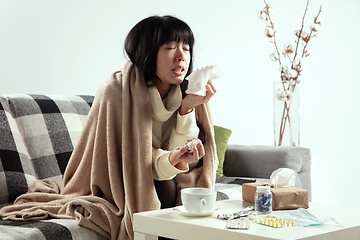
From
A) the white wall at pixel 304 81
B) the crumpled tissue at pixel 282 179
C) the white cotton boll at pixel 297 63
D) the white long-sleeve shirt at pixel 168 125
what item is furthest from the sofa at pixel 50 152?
the white wall at pixel 304 81

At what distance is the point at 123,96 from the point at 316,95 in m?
2.11

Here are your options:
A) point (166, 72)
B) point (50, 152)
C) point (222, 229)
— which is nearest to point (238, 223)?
point (222, 229)

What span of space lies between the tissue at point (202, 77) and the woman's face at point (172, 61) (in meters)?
0.15

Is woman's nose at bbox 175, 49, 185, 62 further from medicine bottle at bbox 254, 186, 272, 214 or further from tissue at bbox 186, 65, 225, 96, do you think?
medicine bottle at bbox 254, 186, 272, 214

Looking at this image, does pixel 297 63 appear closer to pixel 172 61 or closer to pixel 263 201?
pixel 172 61

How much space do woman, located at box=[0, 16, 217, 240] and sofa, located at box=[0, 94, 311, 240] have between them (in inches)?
3.7

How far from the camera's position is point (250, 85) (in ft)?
9.81

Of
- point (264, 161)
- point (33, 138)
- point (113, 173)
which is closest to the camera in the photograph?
point (113, 173)

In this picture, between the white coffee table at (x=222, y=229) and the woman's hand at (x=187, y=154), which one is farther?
the woman's hand at (x=187, y=154)

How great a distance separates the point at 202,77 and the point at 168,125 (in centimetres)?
30

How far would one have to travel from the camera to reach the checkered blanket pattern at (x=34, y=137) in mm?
1422

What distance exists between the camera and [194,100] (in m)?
1.30

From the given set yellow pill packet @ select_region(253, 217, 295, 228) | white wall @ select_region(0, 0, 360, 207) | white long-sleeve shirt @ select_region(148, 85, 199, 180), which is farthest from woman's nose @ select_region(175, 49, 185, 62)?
white wall @ select_region(0, 0, 360, 207)

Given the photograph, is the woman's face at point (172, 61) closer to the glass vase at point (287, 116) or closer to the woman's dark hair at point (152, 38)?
the woman's dark hair at point (152, 38)
